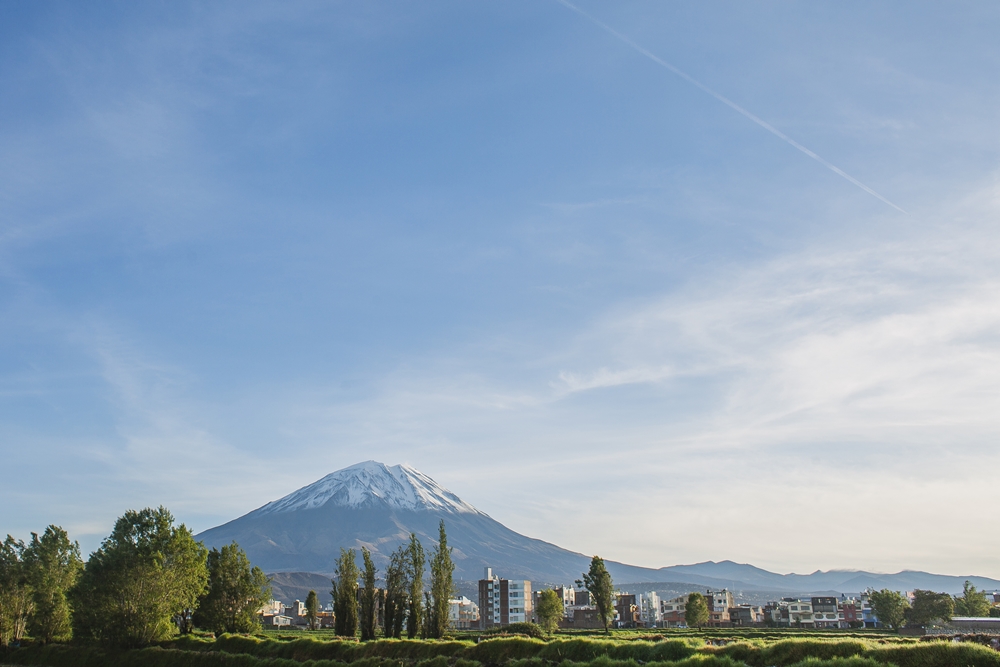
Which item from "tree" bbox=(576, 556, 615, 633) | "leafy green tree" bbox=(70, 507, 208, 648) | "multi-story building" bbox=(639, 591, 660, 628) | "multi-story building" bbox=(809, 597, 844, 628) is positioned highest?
"leafy green tree" bbox=(70, 507, 208, 648)

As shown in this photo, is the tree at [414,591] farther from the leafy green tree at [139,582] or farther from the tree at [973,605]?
the tree at [973,605]

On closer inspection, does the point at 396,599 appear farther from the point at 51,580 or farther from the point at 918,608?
the point at 918,608

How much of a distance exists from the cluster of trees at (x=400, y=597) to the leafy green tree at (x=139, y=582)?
426 inches

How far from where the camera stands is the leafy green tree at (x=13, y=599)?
57.4m

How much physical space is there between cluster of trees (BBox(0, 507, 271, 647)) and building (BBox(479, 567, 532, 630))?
98.8 m

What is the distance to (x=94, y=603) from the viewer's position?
160ft

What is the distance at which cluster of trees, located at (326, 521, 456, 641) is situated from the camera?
52031mm

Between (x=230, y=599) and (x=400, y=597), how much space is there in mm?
14896

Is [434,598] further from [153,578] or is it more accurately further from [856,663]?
[856,663]

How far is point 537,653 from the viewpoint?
33.0 m

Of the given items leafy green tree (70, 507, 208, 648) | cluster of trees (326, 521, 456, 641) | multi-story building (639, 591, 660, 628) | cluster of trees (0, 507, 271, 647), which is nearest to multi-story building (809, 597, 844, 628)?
multi-story building (639, 591, 660, 628)

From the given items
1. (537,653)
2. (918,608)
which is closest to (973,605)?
(918,608)

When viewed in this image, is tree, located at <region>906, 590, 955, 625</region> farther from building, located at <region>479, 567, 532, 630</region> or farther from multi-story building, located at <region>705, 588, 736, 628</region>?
building, located at <region>479, 567, 532, 630</region>

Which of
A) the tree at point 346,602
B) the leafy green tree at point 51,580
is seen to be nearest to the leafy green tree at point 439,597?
the tree at point 346,602
